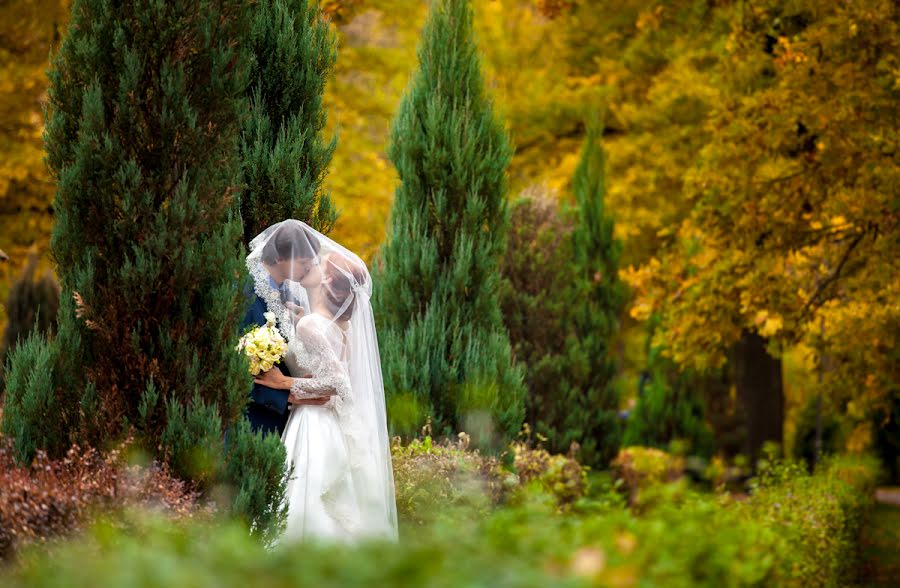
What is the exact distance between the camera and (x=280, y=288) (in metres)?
6.82

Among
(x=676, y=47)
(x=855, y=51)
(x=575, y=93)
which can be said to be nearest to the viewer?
(x=855, y=51)

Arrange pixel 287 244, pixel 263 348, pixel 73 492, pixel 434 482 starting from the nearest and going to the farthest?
pixel 73 492 < pixel 263 348 < pixel 287 244 < pixel 434 482

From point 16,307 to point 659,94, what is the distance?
30.5 ft

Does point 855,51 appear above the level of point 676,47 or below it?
below

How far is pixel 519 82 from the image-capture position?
21.0 meters

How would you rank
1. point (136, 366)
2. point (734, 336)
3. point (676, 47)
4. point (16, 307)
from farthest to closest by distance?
point (676, 47)
point (16, 307)
point (734, 336)
point (136, 366)

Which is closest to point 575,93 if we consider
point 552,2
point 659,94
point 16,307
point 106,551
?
point 659,94

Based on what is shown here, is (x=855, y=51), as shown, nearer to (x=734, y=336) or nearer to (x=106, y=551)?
(x=734, y=336)

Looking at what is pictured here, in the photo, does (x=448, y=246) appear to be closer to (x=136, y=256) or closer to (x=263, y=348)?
(x=263, y=348)

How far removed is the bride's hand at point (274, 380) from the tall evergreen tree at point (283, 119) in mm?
819

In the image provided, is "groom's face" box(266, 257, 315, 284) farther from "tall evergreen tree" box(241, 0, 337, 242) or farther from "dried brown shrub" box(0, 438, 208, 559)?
"dried brown shrub" box(0, 438, 208, 559)

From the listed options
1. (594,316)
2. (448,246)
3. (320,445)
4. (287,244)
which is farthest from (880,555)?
(287,244)

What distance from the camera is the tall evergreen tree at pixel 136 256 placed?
17.4 ft

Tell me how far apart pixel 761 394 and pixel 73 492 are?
47.5 ft
